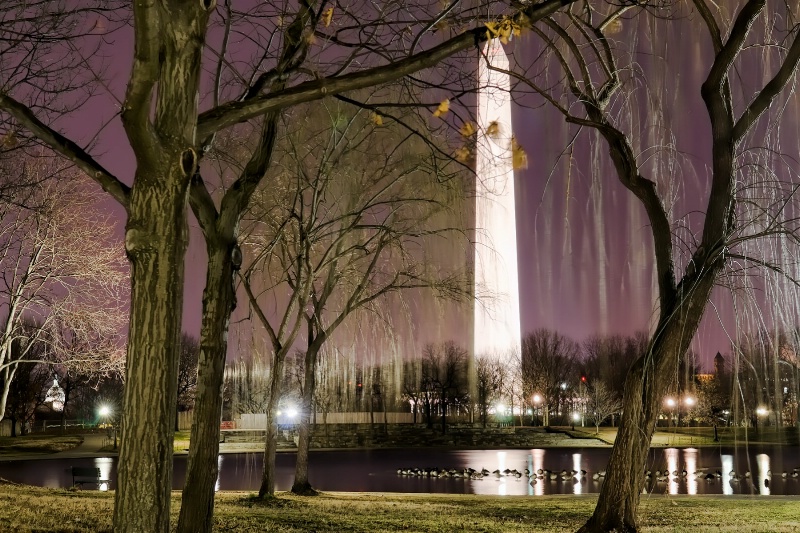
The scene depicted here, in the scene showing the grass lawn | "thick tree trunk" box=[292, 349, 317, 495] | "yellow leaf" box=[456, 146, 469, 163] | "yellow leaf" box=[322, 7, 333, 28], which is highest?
"yellow leaf" box=[322, 7, 333, 28]

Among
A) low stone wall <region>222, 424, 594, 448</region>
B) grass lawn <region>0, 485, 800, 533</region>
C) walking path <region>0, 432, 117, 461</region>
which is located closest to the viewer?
grass lawn <region>0, 485, 800, 533</region>

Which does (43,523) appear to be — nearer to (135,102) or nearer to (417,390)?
(135,102)

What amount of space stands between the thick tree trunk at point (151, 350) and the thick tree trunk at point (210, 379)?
3293 millimetres

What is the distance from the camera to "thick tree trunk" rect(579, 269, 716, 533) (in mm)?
9953

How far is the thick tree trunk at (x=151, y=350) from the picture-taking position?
5398 mm

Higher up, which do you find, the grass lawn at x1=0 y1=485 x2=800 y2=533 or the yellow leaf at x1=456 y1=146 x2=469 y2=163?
the yellow leaf at x1=456 y1=146 x2=469 y2=163

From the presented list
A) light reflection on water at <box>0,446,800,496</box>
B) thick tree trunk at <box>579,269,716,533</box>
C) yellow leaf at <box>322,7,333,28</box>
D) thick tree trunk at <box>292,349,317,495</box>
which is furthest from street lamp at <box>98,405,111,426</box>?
yellow leaf at <box>322,7,333,28</box>

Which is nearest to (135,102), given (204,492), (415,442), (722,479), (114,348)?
(204,492)

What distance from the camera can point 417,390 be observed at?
3442 inches

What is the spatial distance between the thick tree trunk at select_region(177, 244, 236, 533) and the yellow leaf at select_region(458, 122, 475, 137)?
324cm

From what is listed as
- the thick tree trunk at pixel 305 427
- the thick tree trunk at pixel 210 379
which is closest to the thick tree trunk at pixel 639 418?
the thick tree trunk at pixel 210 379

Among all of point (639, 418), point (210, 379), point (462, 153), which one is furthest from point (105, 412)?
point (462, 153)

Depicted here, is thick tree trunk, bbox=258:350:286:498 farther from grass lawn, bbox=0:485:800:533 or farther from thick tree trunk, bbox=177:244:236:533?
thick tree trunk, bbox=177:244:236:533

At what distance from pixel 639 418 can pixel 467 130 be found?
4.81 m
